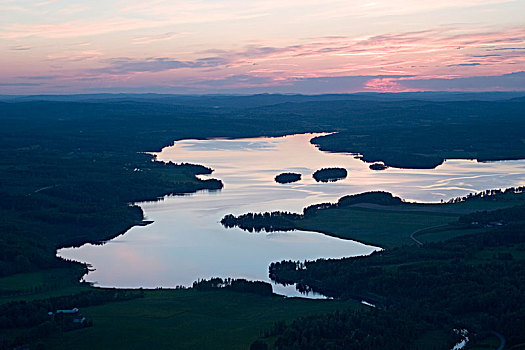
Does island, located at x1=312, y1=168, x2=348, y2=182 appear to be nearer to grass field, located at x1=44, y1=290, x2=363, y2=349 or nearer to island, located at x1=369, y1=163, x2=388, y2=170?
island, located at x1=369, y1=163, x2=388, y2=170

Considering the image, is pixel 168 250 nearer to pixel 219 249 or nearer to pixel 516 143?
pixel 219 249

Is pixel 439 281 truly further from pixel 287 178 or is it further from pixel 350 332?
pixel 287 178

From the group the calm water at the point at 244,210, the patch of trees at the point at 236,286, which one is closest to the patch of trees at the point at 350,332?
the patch of trees at the point at 236,286

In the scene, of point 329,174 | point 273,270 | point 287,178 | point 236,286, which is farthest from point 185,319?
point 329,174

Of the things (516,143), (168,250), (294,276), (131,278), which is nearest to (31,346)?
(131,278)

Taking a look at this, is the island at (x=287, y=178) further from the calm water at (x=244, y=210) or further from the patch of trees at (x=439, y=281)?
the patch of trees at (x=439, y=281)
